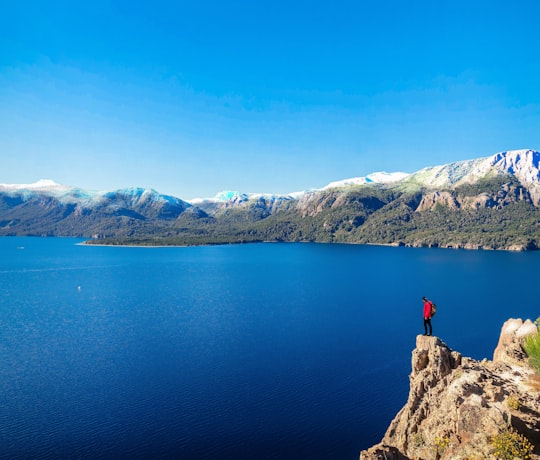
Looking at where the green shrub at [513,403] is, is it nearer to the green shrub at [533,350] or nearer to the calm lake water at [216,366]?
the green shrub at [533,350]

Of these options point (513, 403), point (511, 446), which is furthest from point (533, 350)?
point (511, 446)

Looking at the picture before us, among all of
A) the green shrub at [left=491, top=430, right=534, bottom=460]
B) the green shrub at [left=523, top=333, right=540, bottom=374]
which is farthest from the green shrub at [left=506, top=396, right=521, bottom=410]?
the green shrub at [left=523, top=333, right=540, bottom=374]

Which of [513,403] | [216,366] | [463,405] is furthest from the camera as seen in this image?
[216,366]

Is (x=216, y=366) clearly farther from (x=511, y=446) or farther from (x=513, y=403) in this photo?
(x=511, y=446)

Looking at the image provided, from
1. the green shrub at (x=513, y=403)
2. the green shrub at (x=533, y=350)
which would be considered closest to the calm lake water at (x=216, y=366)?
the green shrub at (x=533, y=350)

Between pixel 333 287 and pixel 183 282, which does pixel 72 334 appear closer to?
pixel 183 282

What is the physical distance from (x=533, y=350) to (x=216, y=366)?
184 ft

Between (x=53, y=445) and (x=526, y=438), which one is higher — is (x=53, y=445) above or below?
below

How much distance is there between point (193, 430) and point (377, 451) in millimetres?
32860

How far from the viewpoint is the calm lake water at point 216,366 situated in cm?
5138

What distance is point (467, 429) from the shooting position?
27172 millimetres

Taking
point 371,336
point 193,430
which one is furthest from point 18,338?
point 371,336

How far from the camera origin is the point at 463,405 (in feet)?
92.2

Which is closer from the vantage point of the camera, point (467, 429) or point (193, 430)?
point (467, 429)
